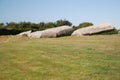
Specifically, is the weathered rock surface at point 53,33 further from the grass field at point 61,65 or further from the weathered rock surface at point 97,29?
the grass field at point 61,65

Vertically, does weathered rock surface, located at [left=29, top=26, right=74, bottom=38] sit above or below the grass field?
above

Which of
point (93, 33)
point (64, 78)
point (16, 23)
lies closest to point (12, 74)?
point (64, 78)

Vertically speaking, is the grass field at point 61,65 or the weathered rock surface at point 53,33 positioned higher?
the weathered rock surface at point 53,33

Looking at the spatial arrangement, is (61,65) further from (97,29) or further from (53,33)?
(53,33)

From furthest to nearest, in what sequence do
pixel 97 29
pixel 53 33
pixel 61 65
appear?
pixel 53 33 < pixel 97 29 < pixel 61 65

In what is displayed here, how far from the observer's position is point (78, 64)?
11547 mm

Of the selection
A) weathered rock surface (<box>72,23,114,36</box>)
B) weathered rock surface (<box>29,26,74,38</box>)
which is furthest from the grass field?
weathered rock surface (<box>29,26,74,38</box>)

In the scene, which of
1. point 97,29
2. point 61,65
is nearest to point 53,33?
point 97,29

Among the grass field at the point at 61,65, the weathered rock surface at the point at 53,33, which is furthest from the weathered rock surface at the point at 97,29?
the grass field at the point at 61,65

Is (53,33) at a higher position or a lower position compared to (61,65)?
higher

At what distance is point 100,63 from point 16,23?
1891 inches

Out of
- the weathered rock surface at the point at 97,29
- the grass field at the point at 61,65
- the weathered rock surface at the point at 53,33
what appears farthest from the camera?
the weathered rock surface at the point at 53,33

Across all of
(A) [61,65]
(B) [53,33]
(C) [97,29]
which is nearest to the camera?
(A) [61,65]

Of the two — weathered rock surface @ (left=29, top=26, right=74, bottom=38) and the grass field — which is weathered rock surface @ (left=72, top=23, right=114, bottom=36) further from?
the grass field
